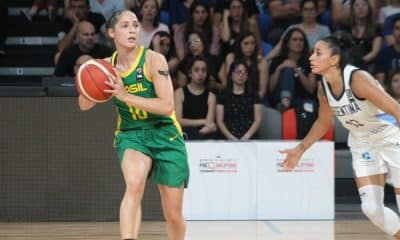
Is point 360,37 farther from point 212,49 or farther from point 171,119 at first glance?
point 171,119

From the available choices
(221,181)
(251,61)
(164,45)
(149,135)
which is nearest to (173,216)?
(149,135)

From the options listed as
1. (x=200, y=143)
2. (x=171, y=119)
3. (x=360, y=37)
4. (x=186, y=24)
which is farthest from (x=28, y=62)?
(x=171, y=119)

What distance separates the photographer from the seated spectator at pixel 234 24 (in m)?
11.0

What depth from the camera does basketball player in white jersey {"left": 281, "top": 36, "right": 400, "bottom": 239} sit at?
6473 millimetres

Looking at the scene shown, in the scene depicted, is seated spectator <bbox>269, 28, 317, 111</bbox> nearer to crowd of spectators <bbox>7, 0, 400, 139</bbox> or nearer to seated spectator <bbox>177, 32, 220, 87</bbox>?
crowd of spectators <bbox>7, 0, 400, 139</bbox>

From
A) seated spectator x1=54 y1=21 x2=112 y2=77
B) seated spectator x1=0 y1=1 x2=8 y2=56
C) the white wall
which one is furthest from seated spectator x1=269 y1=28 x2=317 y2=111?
seated spectator x1=0 y1=1 x2=8 y2=56

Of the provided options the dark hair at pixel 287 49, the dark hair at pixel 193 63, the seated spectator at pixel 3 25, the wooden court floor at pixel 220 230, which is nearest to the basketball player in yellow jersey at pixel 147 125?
the wooden court floor at pixel 220 230

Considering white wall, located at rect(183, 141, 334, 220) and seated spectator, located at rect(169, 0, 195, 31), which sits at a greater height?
seated spectator, located at rect(169, 0, 195, 31)

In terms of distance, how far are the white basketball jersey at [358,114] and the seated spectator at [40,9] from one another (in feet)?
19.0

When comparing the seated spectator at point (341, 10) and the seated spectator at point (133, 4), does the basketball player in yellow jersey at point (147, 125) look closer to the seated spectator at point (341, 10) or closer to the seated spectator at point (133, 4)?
the seated spectator at point (133, 4)

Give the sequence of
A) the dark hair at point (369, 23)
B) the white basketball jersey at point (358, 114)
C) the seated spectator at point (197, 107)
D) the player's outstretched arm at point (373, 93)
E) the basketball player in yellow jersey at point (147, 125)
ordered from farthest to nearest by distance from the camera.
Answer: the dark hair at point (369, 23) → the seated spectator at point (197, 107) → the white basketball jersey at point (358, 114) → the player's outstretched arm at point (373, 93) → the basketball player in yellow jersey at point (147, 125)

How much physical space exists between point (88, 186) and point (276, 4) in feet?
11.4

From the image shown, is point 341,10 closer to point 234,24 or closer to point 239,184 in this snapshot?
point 234,24

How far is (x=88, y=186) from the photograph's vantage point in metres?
9.52
